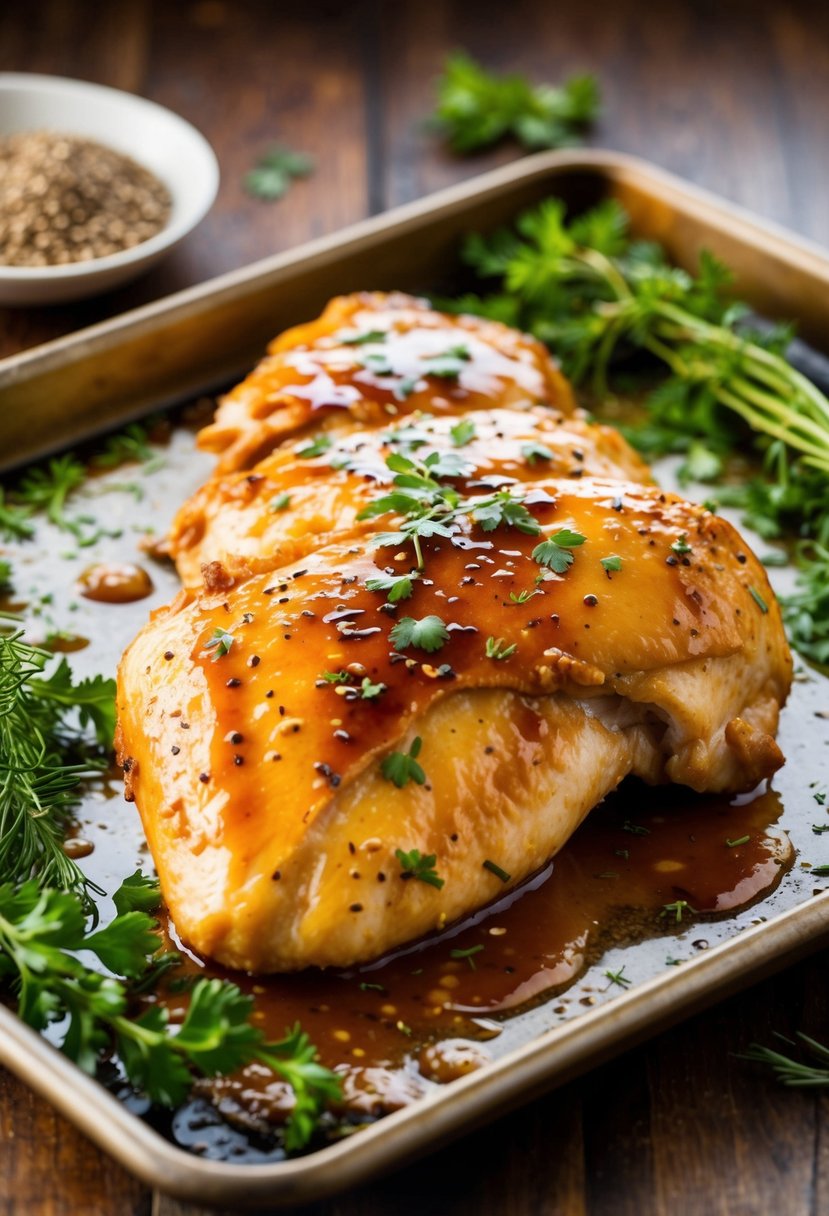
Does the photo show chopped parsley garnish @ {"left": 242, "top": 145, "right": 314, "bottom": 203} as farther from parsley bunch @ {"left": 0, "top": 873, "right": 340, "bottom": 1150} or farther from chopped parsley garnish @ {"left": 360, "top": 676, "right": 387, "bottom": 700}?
parsley bunch @ {"left": 0, "top": 873, "right": 340, "bottom": 1150}

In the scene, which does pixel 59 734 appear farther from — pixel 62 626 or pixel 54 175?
pixel 54 175

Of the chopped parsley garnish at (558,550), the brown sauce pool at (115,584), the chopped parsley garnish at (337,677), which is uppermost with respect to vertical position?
the chopped parsley garnish at (558,550)

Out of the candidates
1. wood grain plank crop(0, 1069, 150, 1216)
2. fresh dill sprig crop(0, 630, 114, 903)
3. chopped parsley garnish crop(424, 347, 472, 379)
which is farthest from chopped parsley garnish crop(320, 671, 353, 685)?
chopped parsley garnish crop(424, 347, 472, 379)

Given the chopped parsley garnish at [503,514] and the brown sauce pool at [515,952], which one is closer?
the brown sauce pool at [515,952]

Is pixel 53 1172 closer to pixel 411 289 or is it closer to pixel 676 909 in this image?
pixel 676 909

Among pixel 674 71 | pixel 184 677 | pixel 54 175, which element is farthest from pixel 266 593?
pixel 674 71

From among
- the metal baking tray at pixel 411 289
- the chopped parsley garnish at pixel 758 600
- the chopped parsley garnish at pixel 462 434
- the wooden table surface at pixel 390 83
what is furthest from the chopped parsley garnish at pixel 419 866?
the wooden table surface at pixel 390 83

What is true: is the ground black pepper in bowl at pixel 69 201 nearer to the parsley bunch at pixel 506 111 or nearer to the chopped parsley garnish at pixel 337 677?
the parsley bunch at pixel 506 111
